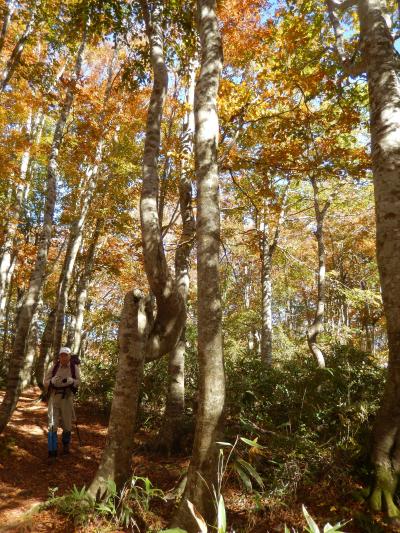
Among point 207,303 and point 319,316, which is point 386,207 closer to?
point 207,303

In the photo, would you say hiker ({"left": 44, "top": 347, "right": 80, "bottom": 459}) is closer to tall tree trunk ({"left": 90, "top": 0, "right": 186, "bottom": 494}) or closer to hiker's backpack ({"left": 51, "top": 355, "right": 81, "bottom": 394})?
hiker's backpack ({"left": 51, "top": 355, "right": 81, "bottom": 394})

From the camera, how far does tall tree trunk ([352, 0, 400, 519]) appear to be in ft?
12.1

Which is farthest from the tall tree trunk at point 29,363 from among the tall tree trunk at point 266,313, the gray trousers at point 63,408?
the tall tree trunk at point 266,313

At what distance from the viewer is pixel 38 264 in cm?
802

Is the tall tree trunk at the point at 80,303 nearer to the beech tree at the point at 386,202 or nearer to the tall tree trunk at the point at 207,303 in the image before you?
the tall tree trunk at the point at 207,303

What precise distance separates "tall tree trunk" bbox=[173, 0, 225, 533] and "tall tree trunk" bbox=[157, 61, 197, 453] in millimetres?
2357

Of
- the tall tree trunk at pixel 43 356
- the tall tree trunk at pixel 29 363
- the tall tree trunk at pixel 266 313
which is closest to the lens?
the tall tree trunk at pixel 266 313

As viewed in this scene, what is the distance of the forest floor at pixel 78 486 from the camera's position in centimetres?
374

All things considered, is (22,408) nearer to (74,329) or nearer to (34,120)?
(74,329)

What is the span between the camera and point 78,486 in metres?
4.85

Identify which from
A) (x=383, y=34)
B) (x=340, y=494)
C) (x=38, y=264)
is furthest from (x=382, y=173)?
(x=38, y=264)

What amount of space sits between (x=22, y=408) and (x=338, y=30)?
11.4m

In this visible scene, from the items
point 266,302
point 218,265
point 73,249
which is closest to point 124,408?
point 218,265

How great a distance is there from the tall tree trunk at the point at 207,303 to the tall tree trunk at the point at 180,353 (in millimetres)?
2357
